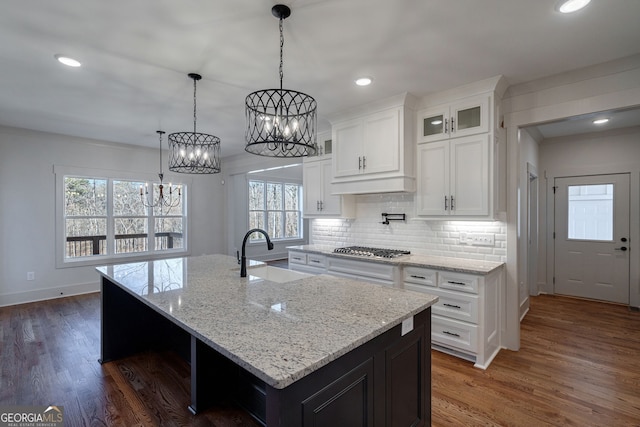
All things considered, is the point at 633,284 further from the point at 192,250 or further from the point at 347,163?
the point at 192,250

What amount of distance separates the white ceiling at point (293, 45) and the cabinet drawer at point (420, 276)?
1.85 meters

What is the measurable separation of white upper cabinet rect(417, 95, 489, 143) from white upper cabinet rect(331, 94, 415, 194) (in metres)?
0.14

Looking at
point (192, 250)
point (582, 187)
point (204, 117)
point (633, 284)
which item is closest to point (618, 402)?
point (633, 284)

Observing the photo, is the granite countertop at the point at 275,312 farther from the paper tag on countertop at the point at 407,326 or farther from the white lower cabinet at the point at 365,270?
the white lower cabinet at the point at 365,270

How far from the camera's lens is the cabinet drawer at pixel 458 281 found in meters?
2.72

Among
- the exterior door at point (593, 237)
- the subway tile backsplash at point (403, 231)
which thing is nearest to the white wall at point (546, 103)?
the subway tile backsplash at point (403, 231)

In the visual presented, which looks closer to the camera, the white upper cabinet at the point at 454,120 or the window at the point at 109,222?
the white upper cabinet at the point at 454,120

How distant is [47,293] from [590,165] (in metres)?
8.73

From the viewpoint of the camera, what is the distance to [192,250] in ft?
21.6

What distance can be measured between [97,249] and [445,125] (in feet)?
19.5

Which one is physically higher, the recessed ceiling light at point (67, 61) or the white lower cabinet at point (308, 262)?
the recessed ceiling light at point (67, 61)

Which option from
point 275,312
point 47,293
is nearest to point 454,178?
point 275,312

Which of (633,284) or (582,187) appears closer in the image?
(633,284)

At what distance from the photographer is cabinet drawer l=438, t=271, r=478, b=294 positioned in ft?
8.94
